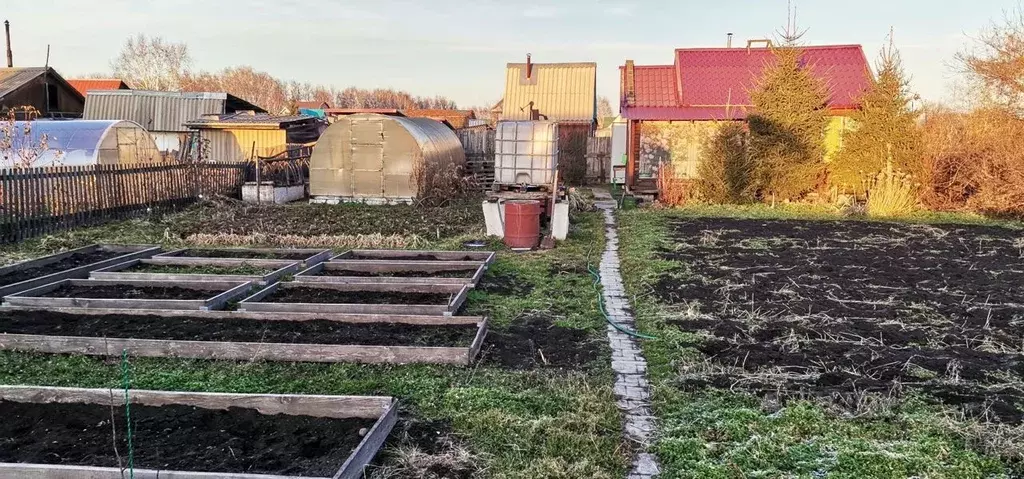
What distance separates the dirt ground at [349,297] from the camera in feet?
23.1

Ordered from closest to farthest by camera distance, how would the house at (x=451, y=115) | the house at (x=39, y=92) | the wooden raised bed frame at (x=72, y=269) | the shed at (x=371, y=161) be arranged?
the wooden raised bed frame at (x=72, y=269)
the shed at (x=371, y=161)
the house at (x=39, y=92)
the house at (x=451, y=115)

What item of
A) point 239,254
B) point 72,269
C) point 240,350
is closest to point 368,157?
point 239,254

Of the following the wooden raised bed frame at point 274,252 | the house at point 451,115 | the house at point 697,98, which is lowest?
the wooden raised bed frame at point 274,252

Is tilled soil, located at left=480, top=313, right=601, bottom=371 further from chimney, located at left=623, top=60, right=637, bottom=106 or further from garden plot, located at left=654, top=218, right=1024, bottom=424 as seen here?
chimney, located at left=623, top=60, right=637, bottom=106

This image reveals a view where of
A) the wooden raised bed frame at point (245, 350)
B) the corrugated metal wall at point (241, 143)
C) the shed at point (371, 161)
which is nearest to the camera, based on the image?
the wooden raised bed frame at point (245, 350)

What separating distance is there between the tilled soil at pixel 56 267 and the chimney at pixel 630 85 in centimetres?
1524

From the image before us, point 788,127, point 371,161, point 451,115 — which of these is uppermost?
point 451,115

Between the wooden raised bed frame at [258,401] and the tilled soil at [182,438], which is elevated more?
the wooden raised bed frame at [258,401]

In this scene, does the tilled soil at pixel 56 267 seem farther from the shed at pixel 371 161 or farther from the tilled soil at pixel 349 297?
the shed at pixel 371 161

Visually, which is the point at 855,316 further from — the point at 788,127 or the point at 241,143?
the point at 241,143

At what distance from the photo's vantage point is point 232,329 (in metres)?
5.95

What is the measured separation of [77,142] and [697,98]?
57.8 feet

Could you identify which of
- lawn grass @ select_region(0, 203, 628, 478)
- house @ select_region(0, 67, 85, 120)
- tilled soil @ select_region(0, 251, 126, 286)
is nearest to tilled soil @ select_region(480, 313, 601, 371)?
lawn grass @ select_region(0, 203, 628, 478)

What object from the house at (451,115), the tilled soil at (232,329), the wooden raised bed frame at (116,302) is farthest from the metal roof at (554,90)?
the tilled soil at (232,329)
